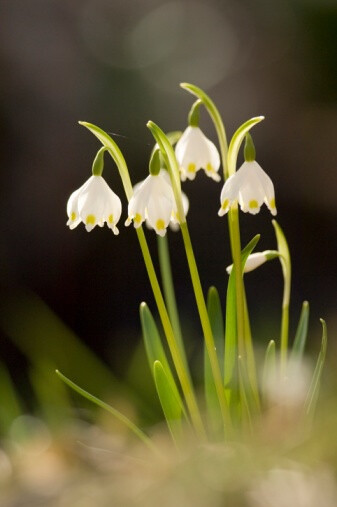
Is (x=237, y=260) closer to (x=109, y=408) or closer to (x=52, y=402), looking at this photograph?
(x=109, y=408)

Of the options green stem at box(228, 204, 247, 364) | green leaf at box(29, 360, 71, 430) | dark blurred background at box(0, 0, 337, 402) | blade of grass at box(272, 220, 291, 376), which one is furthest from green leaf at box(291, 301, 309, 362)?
dark blurred background at box(0, 0, 337, 402)

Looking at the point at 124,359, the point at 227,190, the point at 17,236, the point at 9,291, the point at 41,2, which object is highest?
the point at 41,2

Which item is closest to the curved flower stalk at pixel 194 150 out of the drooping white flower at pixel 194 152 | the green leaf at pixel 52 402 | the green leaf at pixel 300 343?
the drooping white flower at pixel 194 152

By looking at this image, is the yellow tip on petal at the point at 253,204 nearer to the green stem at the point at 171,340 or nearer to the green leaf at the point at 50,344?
the green stem at the point at 171,340

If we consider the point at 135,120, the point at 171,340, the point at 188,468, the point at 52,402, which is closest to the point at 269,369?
the point at 171,340

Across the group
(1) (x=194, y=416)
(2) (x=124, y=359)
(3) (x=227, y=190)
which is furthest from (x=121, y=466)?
(2) (x=124, y=359)

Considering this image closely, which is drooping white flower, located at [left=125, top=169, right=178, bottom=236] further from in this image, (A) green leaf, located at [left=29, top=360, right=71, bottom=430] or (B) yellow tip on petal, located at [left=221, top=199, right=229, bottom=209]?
(A) green leaf, located at [left=29, top=360, right=71, bottom=430]

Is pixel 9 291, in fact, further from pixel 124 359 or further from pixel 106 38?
pixel 106 38
